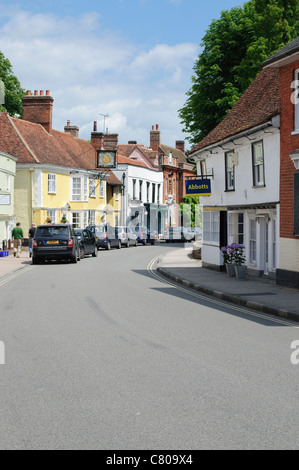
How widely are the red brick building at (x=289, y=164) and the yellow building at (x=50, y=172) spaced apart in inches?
1039

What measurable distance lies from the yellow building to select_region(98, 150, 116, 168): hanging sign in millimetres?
1297

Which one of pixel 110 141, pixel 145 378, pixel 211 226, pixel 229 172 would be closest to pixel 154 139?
pixel 110 141

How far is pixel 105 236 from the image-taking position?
4472 cm

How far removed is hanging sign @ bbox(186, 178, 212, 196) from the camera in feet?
85.5

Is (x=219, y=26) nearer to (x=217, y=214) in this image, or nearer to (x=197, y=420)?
(x=217, y=214)

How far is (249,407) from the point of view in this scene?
239 inches

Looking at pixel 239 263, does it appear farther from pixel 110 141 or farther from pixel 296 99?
pixel 110 141

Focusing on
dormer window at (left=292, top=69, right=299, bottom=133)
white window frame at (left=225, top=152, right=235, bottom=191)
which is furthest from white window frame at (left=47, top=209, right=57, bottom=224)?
dormer window at (left=292, top=69, right=299, bottom=133)

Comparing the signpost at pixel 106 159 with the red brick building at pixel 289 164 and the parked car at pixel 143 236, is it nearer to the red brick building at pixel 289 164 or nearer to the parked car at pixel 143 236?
the parked car at pixel 143 236

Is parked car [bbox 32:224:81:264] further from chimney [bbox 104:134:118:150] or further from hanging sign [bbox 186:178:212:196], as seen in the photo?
chimney [bbox 104:134:118:150]

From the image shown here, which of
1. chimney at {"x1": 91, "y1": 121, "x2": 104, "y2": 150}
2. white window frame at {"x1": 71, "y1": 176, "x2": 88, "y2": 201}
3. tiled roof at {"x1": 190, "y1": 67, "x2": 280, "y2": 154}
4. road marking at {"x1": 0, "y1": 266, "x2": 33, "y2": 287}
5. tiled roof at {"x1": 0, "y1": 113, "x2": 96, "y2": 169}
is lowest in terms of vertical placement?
road marking at {"x1": 0, "y1": 266, "x2": 33, "y2": 287}
